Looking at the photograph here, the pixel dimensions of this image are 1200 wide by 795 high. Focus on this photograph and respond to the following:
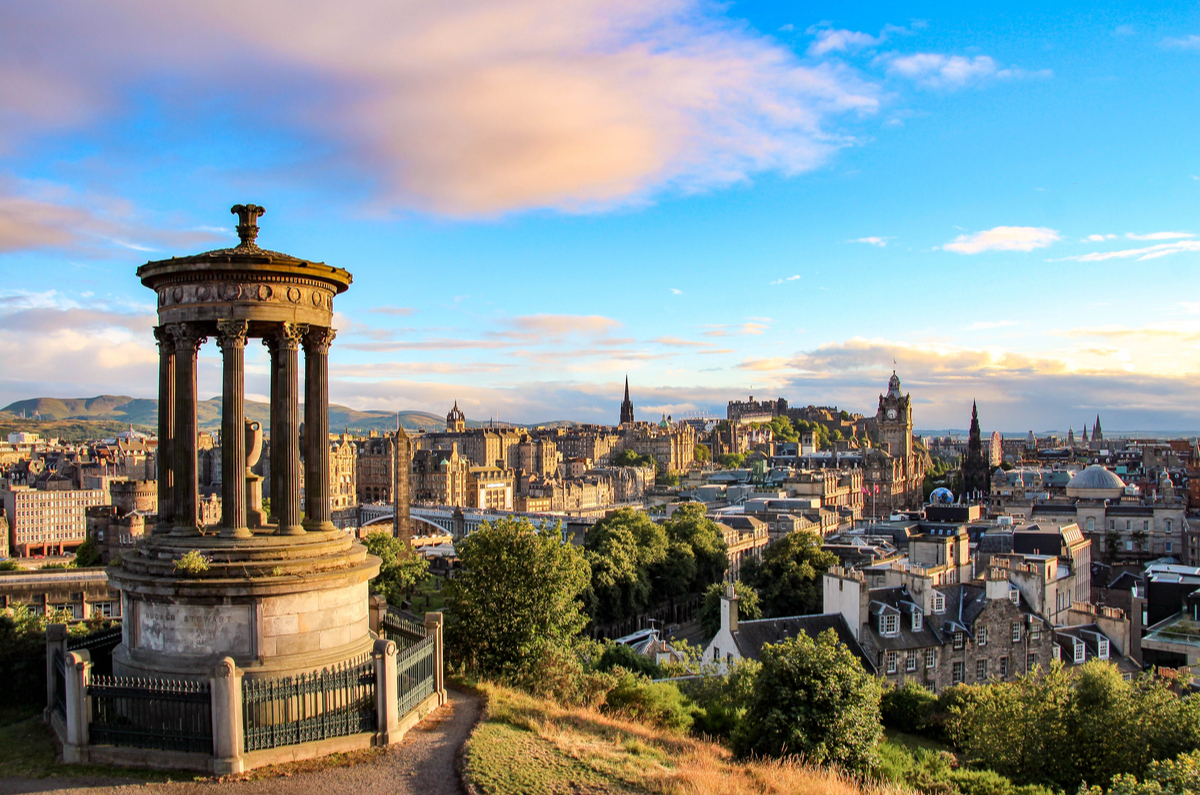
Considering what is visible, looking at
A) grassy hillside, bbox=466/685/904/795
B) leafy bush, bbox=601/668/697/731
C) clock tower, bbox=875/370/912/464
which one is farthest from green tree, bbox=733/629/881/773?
clock tower, bbox=875/370/912/464

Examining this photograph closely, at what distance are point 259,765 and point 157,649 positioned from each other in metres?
3.28

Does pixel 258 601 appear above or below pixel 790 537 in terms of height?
above

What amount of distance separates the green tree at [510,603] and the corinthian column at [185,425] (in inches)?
350

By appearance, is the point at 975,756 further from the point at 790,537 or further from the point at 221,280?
the point at 790,537

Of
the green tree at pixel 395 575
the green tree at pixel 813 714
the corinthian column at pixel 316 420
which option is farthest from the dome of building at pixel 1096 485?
the corinthian column at pixel 316 420

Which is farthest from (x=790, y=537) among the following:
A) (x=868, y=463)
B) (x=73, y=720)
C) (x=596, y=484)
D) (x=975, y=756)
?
(x=596, y=484)

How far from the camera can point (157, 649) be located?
15375 mm

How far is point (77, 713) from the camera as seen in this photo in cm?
1386

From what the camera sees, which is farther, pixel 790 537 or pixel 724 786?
pixel 790 537

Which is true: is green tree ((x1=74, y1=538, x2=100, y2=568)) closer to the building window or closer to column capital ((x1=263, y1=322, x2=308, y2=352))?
the building window

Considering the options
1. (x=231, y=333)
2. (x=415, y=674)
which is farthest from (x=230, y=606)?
(x=231, y=333)

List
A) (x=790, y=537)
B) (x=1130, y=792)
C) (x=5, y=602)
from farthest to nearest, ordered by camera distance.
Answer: (x=790, y=537)
(x=5, y=602)
(x=1130, y=792)

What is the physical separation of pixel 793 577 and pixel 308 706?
47050mm

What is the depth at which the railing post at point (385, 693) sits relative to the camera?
14.7 m
